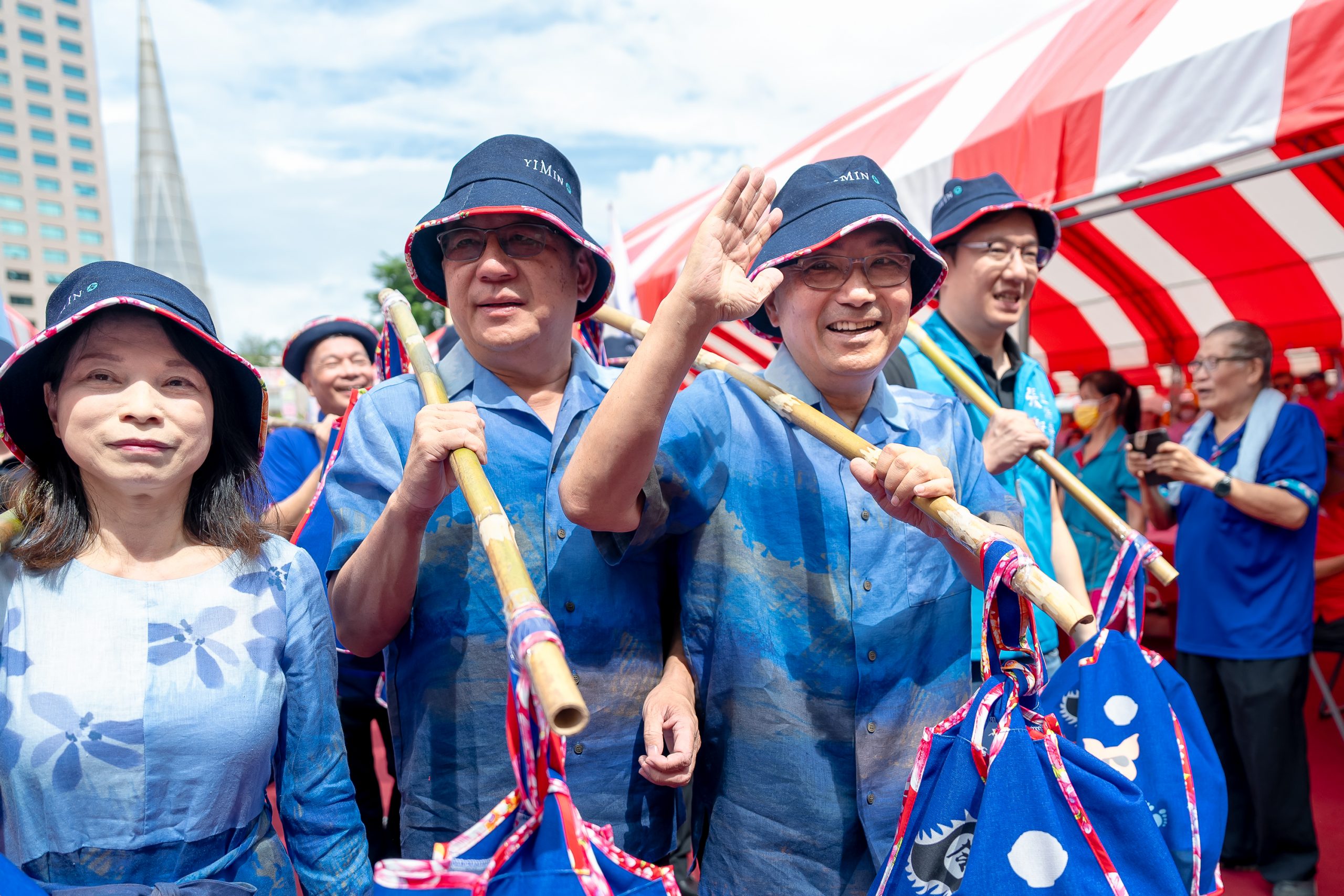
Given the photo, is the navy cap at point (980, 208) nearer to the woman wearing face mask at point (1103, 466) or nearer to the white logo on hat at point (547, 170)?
the white logo on hat at point (547, 170)

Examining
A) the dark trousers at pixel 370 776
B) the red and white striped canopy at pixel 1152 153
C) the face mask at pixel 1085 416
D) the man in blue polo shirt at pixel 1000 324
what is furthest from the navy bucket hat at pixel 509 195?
the face mask at pixel 1085 416

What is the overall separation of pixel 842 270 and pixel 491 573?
89 centimetres

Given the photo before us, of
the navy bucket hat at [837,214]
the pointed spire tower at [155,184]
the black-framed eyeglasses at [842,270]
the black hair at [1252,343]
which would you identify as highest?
the pointed spire tower at [155,184]

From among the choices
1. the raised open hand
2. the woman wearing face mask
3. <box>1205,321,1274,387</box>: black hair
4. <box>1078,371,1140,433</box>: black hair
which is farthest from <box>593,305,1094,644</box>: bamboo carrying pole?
<box>1078,371,1140,433</box>: black hair

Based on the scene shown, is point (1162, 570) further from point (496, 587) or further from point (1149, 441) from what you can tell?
point (1149, 441)

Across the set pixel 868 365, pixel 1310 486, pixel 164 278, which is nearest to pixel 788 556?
pixel 868 365

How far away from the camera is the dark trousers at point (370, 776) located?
336 cm

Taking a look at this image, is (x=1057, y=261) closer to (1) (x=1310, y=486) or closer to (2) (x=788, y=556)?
(1) (x=1310, y=486)

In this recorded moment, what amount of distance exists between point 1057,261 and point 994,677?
6941mm

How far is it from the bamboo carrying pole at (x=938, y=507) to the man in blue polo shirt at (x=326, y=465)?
5.35 ft

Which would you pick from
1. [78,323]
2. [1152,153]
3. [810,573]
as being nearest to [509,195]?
[78,323]

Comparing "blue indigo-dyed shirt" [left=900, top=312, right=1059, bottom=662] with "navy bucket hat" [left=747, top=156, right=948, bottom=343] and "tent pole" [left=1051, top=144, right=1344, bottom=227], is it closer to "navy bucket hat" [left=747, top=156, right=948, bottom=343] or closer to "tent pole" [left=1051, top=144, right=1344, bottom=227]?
"navy bucket hat" [left=747, top=156, right=948, bottom=343]

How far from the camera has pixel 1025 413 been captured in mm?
2648

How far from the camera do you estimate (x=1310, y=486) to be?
3492 millimetres
